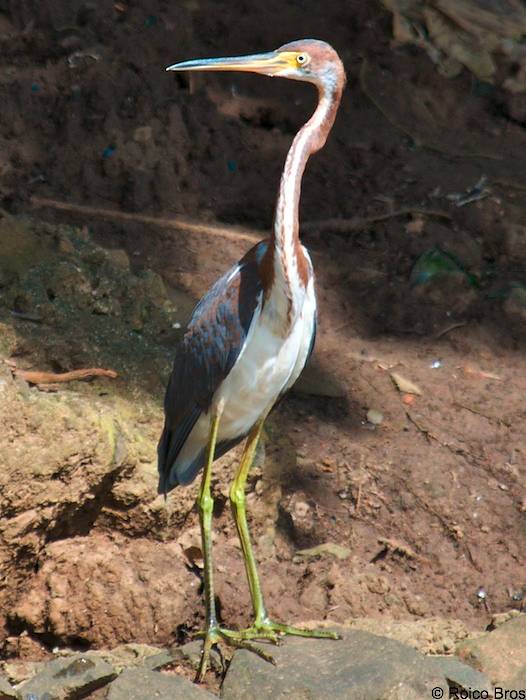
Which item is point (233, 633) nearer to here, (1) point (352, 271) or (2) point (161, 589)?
(2) point (161, 589)

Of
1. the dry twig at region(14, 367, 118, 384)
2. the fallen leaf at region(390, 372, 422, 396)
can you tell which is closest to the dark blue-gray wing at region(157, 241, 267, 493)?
the dry twig at region(14, 367, 118, 384)

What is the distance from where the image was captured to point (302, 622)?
4.89 meters

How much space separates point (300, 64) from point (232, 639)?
2242mm

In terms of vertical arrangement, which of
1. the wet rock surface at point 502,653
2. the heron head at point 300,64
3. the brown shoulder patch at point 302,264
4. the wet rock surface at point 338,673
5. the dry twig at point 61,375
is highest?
the heron head at point 300,64

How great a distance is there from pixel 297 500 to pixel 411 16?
4755 millimetres

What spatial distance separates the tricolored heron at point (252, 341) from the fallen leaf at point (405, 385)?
1717mm

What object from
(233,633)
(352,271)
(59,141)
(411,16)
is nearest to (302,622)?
(233,633)

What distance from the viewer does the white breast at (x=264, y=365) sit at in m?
4.45

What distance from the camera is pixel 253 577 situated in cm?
461

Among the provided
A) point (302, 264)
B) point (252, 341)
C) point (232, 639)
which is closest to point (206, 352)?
point (252, 341)

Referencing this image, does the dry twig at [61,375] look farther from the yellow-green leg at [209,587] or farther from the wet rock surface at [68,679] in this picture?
the wet rock surface at [68,679]

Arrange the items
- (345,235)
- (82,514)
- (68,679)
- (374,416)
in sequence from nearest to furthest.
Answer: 1. (68,679)
2. (82,514)
3. (374,416)
4. (345,235)

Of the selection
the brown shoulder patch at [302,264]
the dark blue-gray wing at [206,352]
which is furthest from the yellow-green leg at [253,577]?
the brown shoulder patch at [302,264]

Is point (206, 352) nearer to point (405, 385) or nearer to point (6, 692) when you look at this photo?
point (6, 692)
